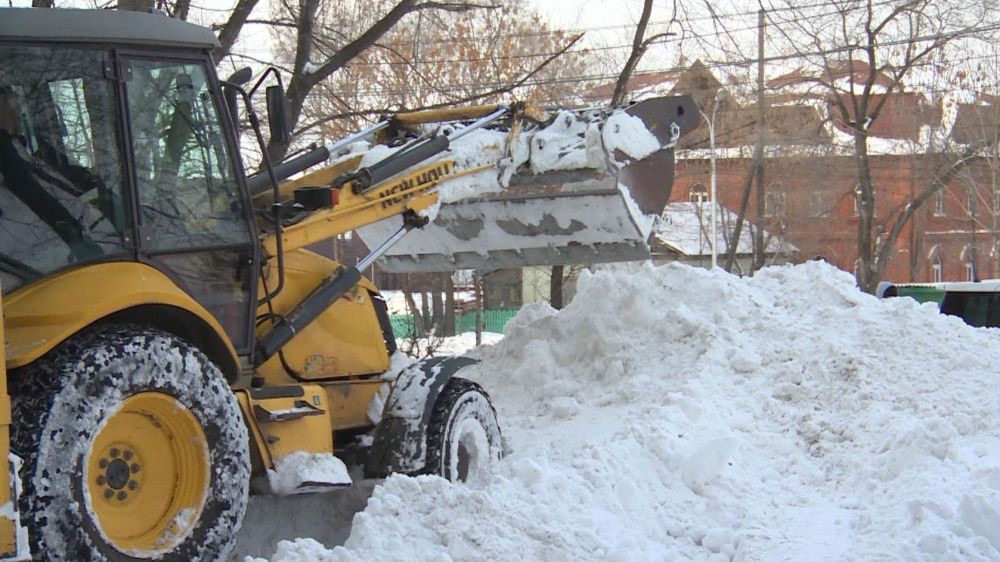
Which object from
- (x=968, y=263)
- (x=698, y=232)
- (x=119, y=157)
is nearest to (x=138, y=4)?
(x=119, y=157)

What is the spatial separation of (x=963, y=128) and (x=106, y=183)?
1434 inches

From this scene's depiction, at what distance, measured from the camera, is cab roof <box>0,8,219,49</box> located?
4520 mm

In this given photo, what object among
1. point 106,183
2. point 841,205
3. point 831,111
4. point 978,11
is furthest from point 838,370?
point 841,205

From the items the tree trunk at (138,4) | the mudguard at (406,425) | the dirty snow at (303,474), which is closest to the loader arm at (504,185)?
the mudguard at (406,425)

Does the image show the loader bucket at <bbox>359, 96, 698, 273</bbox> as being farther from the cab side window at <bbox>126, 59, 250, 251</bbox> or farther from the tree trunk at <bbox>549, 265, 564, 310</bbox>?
the tree trunk at <bbox>549, 265, 564, 310</bbox>

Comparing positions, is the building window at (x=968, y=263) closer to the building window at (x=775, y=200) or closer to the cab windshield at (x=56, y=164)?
the building window at (x=775, y=200)

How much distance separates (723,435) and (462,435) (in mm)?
1688

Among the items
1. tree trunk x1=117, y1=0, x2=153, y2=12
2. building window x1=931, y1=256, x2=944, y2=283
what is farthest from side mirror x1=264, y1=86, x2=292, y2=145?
building window x1=931, y1=256, x2=944, y2=283

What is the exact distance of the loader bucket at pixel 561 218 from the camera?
8.55m

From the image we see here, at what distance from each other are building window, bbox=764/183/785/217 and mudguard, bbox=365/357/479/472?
115ft

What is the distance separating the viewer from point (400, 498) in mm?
5211

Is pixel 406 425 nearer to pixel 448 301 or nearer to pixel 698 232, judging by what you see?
pixel 448 301

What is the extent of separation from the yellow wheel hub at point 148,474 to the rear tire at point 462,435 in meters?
1.86

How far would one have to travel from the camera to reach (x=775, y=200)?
135 feet
